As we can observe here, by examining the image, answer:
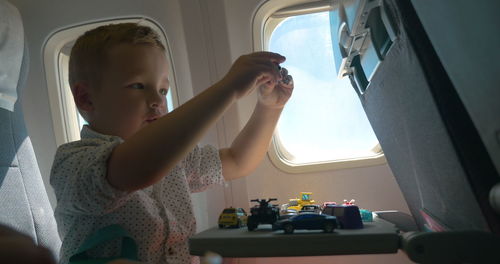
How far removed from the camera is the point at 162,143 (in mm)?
775

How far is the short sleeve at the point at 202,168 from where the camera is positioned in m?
1.24

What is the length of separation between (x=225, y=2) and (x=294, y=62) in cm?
33

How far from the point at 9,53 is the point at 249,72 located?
814 millimetres

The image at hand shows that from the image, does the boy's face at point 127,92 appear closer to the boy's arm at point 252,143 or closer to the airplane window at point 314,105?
the boy's arm at point 252,143

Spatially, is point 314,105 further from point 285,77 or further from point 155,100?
point 155,100

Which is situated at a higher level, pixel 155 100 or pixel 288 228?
pixel 155 100

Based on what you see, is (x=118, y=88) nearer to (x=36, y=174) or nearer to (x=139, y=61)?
(x=139, y=61)

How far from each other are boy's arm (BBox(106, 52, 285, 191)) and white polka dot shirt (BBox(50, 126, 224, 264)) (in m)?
0.05

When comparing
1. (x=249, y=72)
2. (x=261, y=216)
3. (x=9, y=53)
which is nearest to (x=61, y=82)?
(x=9, y=53)

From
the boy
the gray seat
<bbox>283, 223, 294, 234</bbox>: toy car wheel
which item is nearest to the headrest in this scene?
the gray seat

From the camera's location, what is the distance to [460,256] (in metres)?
0.52

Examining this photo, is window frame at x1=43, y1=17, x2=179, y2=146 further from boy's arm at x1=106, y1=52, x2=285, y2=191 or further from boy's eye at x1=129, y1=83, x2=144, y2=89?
boy's arm at x1=106, y1=52, x2=285, y2=191

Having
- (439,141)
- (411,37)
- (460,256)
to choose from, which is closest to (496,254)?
(460,256)

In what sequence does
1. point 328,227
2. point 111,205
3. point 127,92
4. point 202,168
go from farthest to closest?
1. point 202,168
2. point 127,92
3. point 111,205
4. point 328,227
